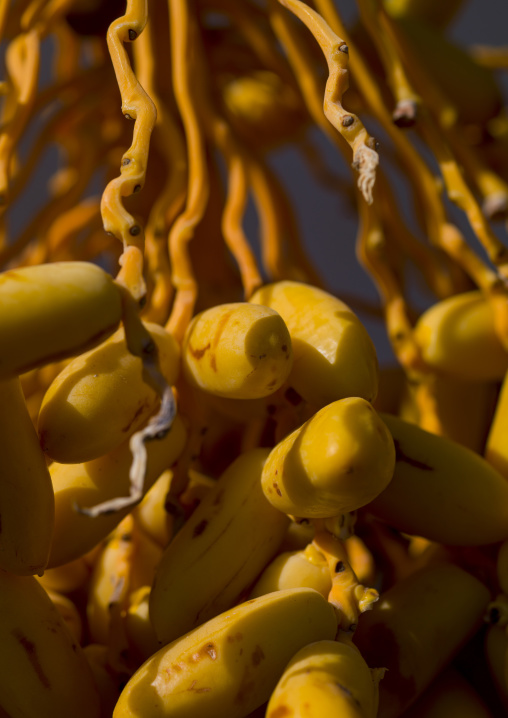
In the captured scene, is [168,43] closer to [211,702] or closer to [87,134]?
[87,134]

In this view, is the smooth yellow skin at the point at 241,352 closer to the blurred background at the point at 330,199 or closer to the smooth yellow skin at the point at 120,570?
the smooth yellow skin at the point at 120,570

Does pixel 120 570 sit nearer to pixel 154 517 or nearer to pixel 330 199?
pixel 154 517

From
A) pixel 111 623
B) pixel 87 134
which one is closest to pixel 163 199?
pixel 87 134

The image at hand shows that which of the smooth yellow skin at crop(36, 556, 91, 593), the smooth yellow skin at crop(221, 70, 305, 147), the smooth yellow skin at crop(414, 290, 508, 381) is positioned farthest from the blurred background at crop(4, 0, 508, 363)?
the smooth yellow skin at crop(36, 556, 91, 593)

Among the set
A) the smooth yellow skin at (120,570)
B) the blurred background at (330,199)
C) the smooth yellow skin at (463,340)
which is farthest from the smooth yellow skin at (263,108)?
the smooth yellow skin at (120,570)

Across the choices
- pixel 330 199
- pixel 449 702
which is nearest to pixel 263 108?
pixel 330 199

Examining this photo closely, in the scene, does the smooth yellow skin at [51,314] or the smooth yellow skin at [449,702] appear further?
the smooth yellow skin at [449,702]

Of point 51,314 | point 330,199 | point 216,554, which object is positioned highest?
point 51,314
